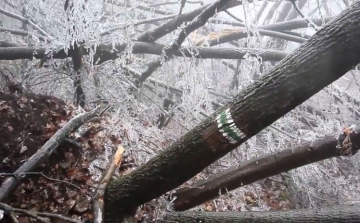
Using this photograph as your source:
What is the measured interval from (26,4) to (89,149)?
9.30ft

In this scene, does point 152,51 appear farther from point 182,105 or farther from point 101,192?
point 101,192

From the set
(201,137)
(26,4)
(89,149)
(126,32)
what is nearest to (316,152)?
(201,137)

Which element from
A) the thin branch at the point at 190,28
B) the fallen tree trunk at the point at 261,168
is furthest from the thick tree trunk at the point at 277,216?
the thin branch at the point at 190,28

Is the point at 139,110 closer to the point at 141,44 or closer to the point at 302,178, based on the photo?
the point at 141,44

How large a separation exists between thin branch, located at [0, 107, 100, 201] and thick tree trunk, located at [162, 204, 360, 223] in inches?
45.0

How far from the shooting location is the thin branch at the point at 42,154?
2.93m

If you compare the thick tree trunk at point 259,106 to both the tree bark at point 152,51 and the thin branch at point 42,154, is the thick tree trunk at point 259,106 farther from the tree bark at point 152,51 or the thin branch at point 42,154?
the tree bark at point 152,51

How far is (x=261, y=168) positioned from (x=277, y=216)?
0.46m

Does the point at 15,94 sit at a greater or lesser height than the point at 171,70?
lesser

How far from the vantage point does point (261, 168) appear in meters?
3.64

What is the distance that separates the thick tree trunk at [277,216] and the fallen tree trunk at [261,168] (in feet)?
1.00

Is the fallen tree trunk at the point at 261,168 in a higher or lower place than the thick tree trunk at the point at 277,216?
higher

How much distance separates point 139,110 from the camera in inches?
199

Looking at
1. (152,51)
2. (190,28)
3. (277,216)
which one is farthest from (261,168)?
(152,51)
